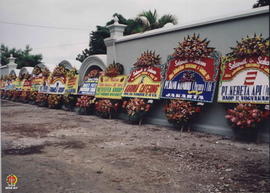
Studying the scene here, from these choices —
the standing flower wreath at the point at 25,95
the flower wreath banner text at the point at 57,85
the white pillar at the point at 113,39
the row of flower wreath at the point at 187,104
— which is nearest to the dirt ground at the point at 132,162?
the row of flower wreath at the point at 187,104

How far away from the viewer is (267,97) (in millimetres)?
5879

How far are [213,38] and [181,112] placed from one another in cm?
221

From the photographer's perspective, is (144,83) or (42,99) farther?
(42,99)

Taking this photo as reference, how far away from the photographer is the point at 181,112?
299 inches

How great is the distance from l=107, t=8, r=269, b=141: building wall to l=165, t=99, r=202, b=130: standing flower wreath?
13.6 inches

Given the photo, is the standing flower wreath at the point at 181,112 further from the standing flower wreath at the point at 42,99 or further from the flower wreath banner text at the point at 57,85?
the standing flower wreath at the point at 42,99

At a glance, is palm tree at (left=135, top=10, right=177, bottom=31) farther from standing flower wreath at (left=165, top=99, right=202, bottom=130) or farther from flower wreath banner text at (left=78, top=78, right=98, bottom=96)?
standing flower wreath at (left=165, top=99, right=202, bottom=130)

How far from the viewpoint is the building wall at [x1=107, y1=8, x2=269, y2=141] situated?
20.9ft

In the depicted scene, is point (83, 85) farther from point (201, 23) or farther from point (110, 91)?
point (201, 23)

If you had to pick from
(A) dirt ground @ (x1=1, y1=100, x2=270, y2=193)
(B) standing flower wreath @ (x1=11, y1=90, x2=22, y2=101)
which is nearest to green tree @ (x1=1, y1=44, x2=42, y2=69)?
(B) standing flower wreath @ (x1=11, y1=90, x2=22, y2=101)

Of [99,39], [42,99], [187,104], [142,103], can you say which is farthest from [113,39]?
[99,39]

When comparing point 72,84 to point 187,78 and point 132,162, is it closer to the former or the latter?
point 187,78

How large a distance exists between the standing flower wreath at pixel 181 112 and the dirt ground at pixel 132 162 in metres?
0.43

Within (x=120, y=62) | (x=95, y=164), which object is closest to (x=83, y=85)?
(x=120, y=62)
